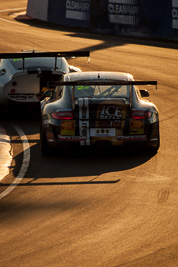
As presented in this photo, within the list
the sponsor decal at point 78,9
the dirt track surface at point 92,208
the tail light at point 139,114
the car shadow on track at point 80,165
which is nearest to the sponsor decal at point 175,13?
the sponsor decal at point 78,9

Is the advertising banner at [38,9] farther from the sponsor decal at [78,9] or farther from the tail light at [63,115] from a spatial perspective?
the tail light at [63,115]

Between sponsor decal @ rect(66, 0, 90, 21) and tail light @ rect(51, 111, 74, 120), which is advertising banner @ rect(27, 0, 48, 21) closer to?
sponsor decal @ rect(66, 0, 90, 21)

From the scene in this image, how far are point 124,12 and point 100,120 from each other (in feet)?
71.4

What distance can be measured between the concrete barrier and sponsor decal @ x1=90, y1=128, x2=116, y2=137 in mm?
18861

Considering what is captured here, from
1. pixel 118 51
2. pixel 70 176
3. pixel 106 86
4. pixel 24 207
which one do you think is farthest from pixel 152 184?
pixel 118 51

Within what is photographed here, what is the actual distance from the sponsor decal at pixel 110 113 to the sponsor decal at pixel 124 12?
2070cm

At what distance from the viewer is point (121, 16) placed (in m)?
33.2

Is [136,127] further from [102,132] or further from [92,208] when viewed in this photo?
[92,208]

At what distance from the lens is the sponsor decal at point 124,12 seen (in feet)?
106

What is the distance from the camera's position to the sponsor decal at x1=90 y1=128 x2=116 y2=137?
11.8 meters

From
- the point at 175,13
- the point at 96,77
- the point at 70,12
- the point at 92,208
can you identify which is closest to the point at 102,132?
the point at 96,77

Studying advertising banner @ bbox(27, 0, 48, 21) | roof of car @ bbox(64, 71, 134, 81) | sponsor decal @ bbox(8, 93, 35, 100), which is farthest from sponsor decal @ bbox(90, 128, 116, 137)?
advertising banner @ bbox(27, 0, 48, 21)

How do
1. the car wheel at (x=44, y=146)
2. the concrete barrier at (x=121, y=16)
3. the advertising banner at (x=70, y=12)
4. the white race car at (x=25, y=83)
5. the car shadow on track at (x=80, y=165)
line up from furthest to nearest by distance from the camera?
the advertising banner at (x=70, y=12) < the concrete barrier at (x=121, y=16) < the white race car at (x=25, y=83) < the car wheel at (x=44, y=146) < the car shadow on track at (x=80, y=165)

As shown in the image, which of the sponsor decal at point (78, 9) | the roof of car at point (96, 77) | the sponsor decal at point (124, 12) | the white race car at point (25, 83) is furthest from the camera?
the sponsor decal at point (78, 9)
